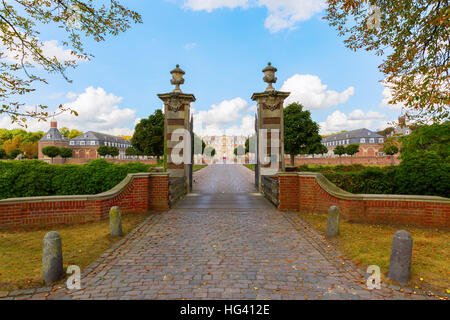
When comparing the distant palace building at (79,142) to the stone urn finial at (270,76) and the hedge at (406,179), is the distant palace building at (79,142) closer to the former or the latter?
the stone urn finial at (270,76)

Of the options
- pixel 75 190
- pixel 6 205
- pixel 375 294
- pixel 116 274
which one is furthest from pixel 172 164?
pixel 375 294

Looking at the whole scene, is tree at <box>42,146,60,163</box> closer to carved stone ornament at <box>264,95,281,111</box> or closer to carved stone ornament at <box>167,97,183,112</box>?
carved stone ornament at <box>167,97,183,112</box>

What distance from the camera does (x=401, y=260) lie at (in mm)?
3787

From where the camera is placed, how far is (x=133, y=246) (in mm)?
5328

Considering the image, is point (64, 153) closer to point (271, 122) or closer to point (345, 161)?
point (271, 122)

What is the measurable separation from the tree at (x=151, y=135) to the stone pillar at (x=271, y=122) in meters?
29.2

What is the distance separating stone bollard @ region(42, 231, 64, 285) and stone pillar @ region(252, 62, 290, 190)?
30.2ft

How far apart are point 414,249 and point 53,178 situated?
1039cm

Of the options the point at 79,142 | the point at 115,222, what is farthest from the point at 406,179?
the point at 79,142

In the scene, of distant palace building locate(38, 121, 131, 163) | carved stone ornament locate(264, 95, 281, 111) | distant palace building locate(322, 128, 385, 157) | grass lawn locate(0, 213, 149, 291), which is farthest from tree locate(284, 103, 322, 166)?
distant palace building locate(38, 121, 131, 163)

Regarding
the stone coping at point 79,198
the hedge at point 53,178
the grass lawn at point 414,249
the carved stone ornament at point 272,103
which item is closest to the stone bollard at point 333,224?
the grass lawn at point 414,249
